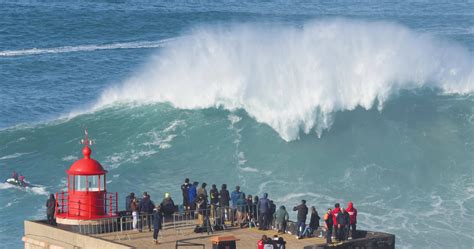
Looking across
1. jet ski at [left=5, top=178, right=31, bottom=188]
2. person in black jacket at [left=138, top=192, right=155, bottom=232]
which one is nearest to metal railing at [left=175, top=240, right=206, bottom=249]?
person in black jacket at [left=138, top=192, right=155, bottom=232]

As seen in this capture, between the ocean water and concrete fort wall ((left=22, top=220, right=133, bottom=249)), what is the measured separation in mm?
6771

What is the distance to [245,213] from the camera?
3231cm

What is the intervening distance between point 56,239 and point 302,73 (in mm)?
22341

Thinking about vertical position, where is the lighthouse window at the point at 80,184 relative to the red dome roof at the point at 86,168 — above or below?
below

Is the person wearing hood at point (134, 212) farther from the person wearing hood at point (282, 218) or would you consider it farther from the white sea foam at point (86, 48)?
the white sea foam at point (86, 48)

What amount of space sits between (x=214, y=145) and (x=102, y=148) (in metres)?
3.82

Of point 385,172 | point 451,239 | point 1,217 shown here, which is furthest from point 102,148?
point 451,239

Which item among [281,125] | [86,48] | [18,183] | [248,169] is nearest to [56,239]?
[18,183]

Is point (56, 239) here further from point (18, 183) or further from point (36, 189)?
point (18, 183)

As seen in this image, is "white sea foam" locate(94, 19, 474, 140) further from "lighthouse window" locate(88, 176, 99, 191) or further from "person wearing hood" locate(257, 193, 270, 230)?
"lighthouse window" locate(88, 176, 99, 191)

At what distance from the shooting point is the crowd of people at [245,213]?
99.1 ft

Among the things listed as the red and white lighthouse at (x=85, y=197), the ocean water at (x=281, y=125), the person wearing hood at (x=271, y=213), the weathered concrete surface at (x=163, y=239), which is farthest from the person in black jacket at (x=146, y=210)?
the ocean water at (x=281, y=125)

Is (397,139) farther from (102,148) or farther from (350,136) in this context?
(102,148)

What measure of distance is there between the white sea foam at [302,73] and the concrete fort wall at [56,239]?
17.1 metres
